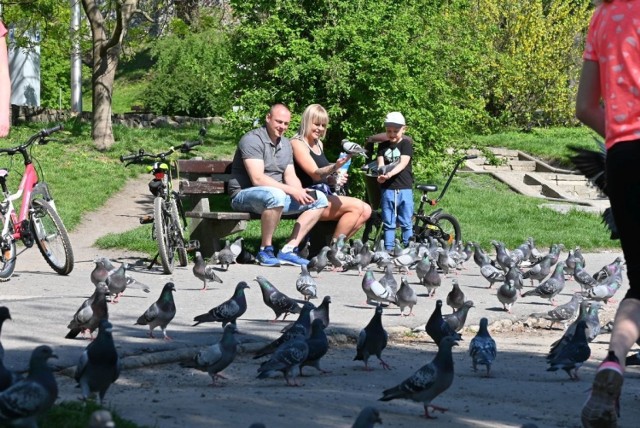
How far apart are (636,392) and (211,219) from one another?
690cm

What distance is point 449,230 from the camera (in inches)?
627

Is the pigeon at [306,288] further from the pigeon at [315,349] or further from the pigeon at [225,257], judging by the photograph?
the pigeon at [315,349]

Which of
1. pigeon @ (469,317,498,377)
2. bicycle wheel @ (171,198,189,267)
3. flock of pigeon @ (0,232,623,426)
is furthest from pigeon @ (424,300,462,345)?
bicycle wheel @ (171,198,189,267)

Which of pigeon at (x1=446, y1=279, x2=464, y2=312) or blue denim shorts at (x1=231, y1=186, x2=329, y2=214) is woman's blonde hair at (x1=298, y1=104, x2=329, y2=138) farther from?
pigeon at (x1=446, y1=279, x2=464, y2=312)

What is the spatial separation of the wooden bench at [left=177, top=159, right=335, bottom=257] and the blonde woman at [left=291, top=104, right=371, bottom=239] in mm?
368

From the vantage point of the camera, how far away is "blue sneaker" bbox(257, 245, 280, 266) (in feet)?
41.5

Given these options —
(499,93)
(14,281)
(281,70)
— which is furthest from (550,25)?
(14,281)

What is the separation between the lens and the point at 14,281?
36.1 feet

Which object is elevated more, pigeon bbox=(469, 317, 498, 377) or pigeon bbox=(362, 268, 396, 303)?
pigeon bbox=(469, 317, 498, 377)

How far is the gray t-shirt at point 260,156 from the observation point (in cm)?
1263

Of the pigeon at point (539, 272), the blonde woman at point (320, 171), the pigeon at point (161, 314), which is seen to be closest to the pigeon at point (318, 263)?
the blonde woman at point (320, 171)

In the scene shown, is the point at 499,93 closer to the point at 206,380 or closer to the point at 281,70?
the point at 281,70

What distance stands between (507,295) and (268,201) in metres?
3.23

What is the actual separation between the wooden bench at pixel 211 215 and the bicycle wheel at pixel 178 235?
1.76 ft
